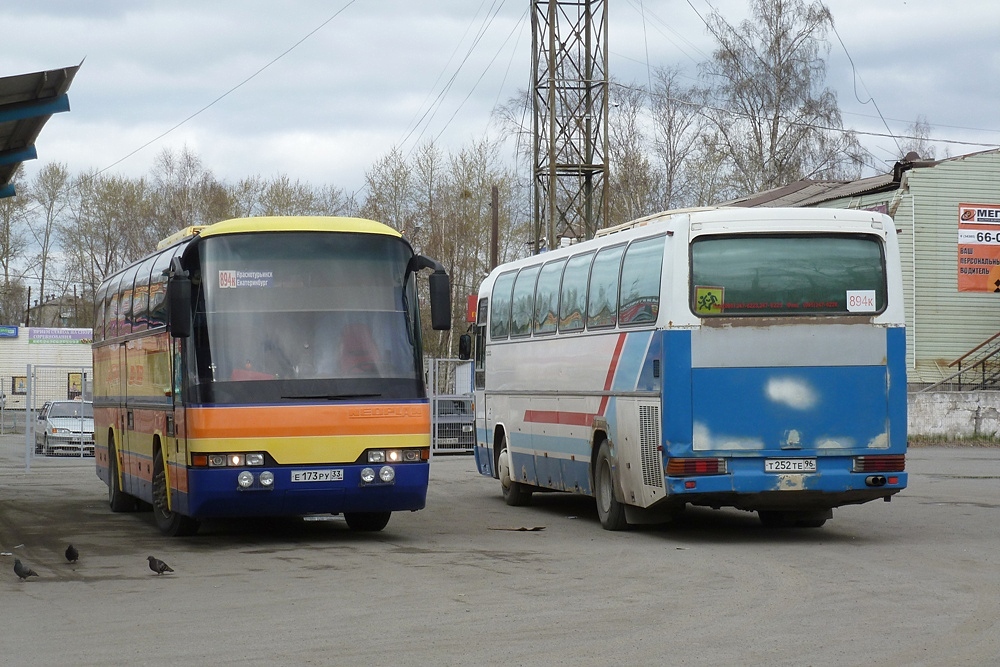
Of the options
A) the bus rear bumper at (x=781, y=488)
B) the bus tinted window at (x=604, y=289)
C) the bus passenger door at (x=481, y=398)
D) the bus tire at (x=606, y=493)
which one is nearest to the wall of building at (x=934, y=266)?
the bus passenger door at (x=481, y=398)

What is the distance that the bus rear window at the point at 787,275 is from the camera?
14.4 metres

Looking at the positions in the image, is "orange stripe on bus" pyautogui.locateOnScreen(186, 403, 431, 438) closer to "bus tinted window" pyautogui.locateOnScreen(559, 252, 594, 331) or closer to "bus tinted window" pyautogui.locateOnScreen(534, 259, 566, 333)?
"bus tinted window" pyautogui.locateOnScreen(559, 252, 594, 331)

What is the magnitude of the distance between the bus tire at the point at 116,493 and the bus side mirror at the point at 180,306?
232 inches

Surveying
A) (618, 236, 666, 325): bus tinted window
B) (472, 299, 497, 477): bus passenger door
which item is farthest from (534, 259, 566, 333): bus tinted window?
(472, 299, 497, 477): bus passenger door

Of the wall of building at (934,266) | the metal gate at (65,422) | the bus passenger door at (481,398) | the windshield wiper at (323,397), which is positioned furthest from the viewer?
the wall of building at (934,266)

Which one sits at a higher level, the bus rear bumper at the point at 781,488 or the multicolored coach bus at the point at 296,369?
the multicolored coach bus at the point at 296,369

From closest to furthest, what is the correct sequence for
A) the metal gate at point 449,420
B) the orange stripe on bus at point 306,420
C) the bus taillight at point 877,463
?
the orange stripe on bus at point 306,420 → the bus taillight at point 877,463 → the metal gate at point 449,420

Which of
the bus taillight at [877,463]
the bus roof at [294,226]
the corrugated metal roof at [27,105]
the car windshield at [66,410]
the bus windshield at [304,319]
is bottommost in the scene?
the bus taillight at [877,463]

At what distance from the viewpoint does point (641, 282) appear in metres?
15.1

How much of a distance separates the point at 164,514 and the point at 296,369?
9.79ft

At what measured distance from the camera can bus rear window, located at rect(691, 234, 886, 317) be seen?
1441 cm

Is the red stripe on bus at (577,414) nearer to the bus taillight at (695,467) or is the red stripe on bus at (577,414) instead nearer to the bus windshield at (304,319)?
the bus taillight at (695,467)

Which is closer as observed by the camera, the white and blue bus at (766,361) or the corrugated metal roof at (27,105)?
the corrugated metal roof at (27,105)

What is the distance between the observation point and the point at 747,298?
1447cm
